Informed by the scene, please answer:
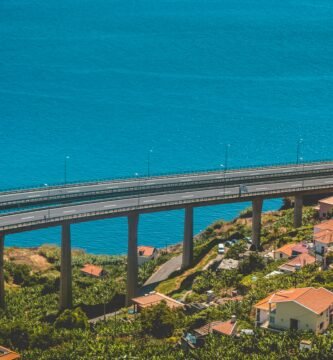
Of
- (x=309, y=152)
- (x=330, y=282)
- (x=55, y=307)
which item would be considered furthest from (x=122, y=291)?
(x=309, y=152)

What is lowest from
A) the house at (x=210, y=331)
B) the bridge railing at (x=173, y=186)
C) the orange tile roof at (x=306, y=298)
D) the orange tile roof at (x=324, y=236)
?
the house at (x=210, y=331)

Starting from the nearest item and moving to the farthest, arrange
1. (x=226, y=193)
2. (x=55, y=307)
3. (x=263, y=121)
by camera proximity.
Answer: (x=55, y=307) < (x=226, y=193) < (x=263, y=121)

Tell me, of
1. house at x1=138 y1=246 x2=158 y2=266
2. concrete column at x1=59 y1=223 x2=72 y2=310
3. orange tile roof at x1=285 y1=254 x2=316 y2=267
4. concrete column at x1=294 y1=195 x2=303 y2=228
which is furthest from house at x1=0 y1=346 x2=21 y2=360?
concrete column at x1=294 y1=195 x2=303 y2=228

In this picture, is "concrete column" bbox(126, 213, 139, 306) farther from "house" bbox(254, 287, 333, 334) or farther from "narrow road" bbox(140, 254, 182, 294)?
"house" bbox(254, 287, 333, 334)

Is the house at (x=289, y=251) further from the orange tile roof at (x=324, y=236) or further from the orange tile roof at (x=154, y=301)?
the orange tile roof at (x=154, y=301)

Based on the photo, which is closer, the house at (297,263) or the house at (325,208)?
the house at (297,263)

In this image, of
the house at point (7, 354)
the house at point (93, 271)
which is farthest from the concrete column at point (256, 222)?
the house at point (7, 354)

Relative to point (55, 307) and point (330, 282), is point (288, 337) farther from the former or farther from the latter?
point (55, 307)
